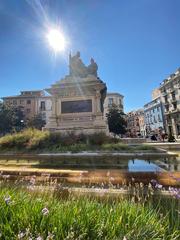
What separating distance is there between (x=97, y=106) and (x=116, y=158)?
10.2 metres

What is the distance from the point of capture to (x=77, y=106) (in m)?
18.6

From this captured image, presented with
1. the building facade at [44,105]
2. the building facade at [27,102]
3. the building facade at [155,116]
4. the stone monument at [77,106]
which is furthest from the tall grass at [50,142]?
the building facade at [27,102]

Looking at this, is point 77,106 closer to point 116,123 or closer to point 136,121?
point 116,123

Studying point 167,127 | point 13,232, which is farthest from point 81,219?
point 167,127

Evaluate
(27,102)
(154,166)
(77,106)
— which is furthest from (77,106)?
(27,102)

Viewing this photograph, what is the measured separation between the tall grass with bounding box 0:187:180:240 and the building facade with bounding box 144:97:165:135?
6418cm

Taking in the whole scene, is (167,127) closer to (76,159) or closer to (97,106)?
(97,106)

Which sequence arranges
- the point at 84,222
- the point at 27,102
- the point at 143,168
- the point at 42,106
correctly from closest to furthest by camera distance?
the point at 84,222, the point at 143,168, the point at 27,102, the point at 42,106

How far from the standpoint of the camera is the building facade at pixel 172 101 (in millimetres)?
56312

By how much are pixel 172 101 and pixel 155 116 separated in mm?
14125

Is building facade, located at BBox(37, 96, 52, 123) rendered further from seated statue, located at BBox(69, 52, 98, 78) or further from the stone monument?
the stone monument

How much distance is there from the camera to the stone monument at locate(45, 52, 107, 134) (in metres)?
17.8

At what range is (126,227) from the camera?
1.91 m

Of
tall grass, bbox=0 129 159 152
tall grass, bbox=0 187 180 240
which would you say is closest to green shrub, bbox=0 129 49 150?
tall grass, bbox=0 129 159 152
